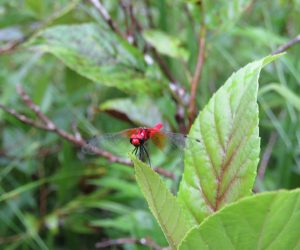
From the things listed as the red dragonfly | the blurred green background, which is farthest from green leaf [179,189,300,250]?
the blurred green background

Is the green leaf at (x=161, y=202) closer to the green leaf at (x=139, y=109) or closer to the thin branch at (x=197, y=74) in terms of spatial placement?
the thin branch at (x=197, y=74)

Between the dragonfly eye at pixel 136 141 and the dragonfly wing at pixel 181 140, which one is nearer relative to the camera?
the dragonfly wing at pixel 181 140

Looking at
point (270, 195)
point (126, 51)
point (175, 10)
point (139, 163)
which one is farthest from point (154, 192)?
point (175, 10)

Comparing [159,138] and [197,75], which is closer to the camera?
[159,138]

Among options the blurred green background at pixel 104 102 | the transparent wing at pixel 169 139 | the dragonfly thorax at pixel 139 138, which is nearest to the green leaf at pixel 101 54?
the blurred green background at pixel 104 102

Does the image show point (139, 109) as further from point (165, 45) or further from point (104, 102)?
point (104, 102)

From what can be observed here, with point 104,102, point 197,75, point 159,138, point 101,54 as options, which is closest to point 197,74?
point 197,75
